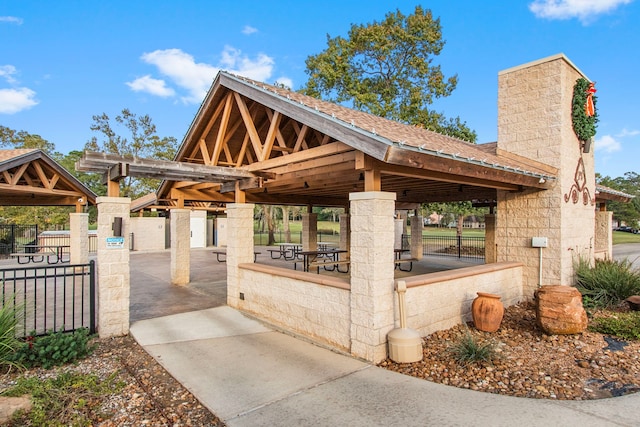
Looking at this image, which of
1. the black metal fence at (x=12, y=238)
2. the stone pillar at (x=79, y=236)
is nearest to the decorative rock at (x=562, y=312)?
the stone pillar at (x=79, y=236)

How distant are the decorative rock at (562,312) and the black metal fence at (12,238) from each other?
20835 mm

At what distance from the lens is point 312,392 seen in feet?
12.6

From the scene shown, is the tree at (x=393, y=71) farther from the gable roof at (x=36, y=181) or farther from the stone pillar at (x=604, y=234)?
the gable roof at (x=36, y=181)

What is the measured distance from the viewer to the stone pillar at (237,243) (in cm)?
764

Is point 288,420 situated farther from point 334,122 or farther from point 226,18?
point 226,18

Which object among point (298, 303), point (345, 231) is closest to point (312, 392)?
point (298, 303)

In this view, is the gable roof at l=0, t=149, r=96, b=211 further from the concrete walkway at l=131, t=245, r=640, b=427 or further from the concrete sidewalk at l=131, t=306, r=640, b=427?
the concrete sidewalk at l=131, t=306, r=640, b=427

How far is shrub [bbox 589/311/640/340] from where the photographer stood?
541 centimetres

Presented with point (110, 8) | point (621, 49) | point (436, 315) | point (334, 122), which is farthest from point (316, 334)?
point (621, 49)

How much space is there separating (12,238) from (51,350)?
1915 cm

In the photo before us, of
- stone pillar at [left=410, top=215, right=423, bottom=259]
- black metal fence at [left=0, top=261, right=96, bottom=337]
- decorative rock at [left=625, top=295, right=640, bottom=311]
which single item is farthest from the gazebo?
stone pillar at [left=410, top=215, right=423, bottom=259]

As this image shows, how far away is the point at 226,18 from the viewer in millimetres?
15133

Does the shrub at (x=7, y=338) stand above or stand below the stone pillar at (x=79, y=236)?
below

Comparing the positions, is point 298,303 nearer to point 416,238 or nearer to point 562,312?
point 562,312
